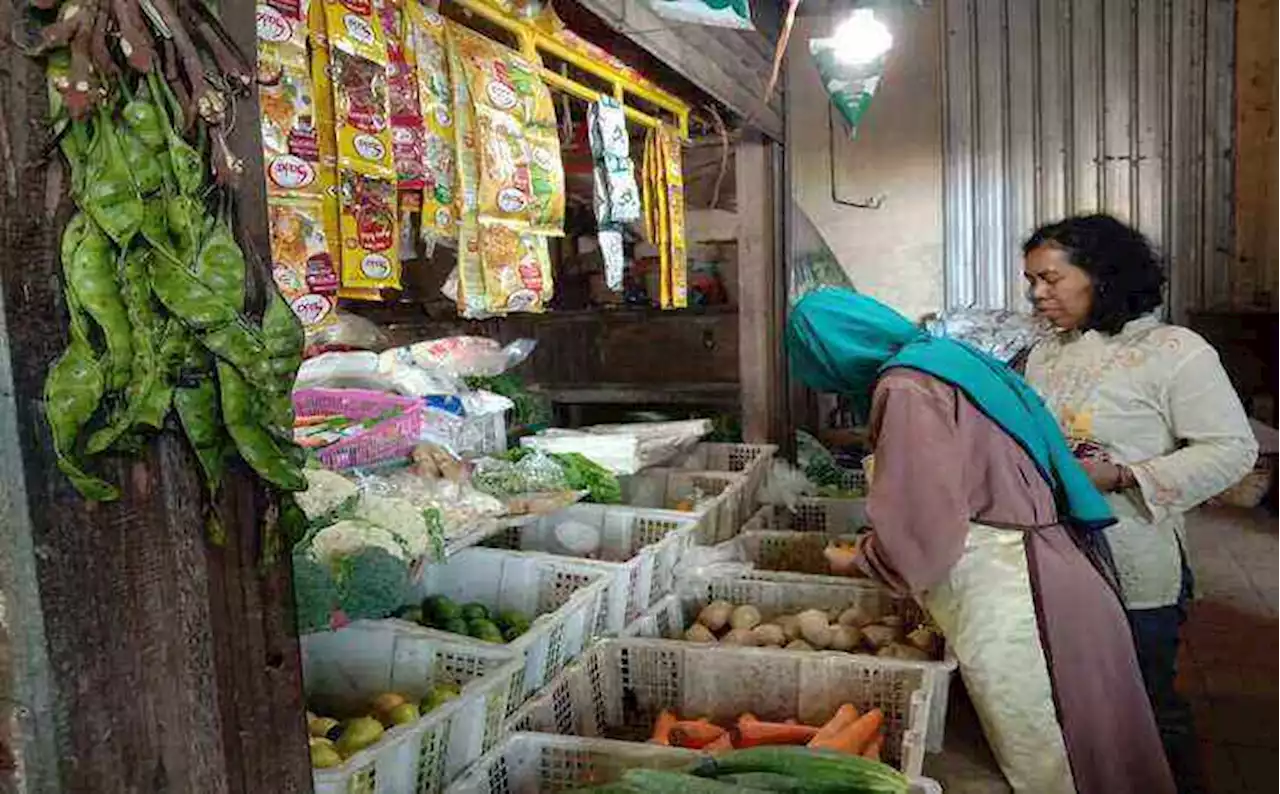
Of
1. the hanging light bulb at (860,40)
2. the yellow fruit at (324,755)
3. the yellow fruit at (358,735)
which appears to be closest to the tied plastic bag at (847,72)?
the hanging light bulb at (860,40)

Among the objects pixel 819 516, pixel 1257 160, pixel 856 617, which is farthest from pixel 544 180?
pixel 1257 160

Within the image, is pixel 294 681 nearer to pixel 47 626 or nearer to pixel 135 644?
pixel 135 644

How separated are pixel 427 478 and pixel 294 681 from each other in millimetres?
2112

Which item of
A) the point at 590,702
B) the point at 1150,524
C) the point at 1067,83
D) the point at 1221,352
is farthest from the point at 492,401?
the point at 1221,352

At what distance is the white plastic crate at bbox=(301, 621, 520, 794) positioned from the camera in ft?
6.75

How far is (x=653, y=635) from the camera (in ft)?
10.6

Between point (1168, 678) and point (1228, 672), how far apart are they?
6.76 ft

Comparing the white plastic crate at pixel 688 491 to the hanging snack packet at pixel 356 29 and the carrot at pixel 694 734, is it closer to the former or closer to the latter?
the carrot at pixel 694 734

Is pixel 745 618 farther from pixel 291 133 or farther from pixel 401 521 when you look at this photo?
pixel 291 133

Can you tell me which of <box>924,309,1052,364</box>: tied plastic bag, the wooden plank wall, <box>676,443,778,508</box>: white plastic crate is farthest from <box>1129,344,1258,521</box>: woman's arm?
the wooden plank wall

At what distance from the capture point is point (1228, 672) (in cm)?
453

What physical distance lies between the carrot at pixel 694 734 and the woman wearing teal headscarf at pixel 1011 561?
632 mm

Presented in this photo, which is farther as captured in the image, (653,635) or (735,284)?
(735,284)

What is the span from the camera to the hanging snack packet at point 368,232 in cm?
249
